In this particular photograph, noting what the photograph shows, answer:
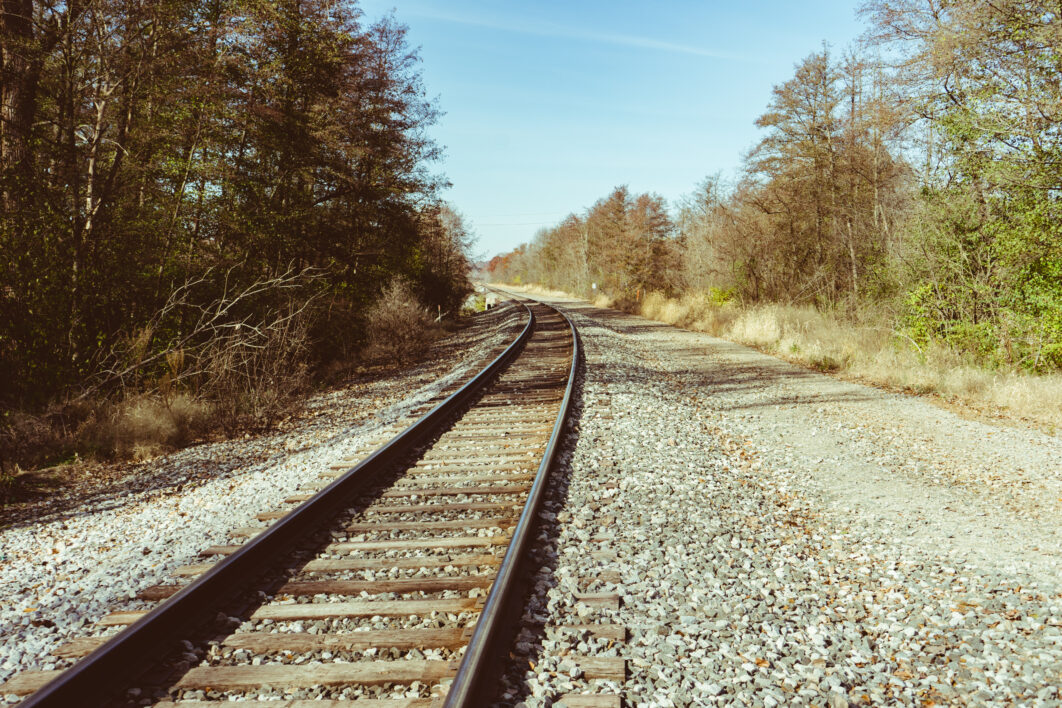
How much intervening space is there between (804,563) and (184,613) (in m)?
3.55

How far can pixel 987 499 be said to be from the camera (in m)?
4.96

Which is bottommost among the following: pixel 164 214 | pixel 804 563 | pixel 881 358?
pixel 804 563

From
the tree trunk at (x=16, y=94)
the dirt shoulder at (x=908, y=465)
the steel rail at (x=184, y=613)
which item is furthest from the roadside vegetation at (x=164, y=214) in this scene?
the dirt shoulder at (x=908, y=465)

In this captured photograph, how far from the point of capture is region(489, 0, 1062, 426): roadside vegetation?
29.1 ft

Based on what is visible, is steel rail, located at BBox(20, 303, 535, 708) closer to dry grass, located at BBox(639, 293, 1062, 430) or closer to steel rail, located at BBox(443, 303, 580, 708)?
steel rail, located at BBox(443, 303, 580, 708)

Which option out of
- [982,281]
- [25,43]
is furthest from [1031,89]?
[25,43]

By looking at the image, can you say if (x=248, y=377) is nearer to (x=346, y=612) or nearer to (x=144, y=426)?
(x=144, y=426)

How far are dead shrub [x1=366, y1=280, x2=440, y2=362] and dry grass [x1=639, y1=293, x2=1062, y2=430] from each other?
9191 mm

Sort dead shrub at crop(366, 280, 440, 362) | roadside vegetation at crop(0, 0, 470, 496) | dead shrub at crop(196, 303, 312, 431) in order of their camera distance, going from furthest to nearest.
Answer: dead shrub at crop(366, 280, 440, 362) < dead shrub at crop(196, 303, 312, 431) < roadside vegetation at crop(0, 0, 470, 496)

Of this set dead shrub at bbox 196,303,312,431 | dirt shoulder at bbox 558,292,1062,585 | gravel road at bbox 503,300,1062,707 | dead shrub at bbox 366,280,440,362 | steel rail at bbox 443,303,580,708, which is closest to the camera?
steel rail at bbox 443,303,580,708

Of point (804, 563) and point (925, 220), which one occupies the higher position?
point (925, 220)

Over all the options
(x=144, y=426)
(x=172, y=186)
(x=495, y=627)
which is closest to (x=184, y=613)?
(x=495, y=627)

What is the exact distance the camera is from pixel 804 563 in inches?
147

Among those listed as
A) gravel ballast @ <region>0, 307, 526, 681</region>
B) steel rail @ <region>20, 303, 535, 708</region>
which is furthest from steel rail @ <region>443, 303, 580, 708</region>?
gravel ballast @ <region>0, 307, 526, 681</region>
